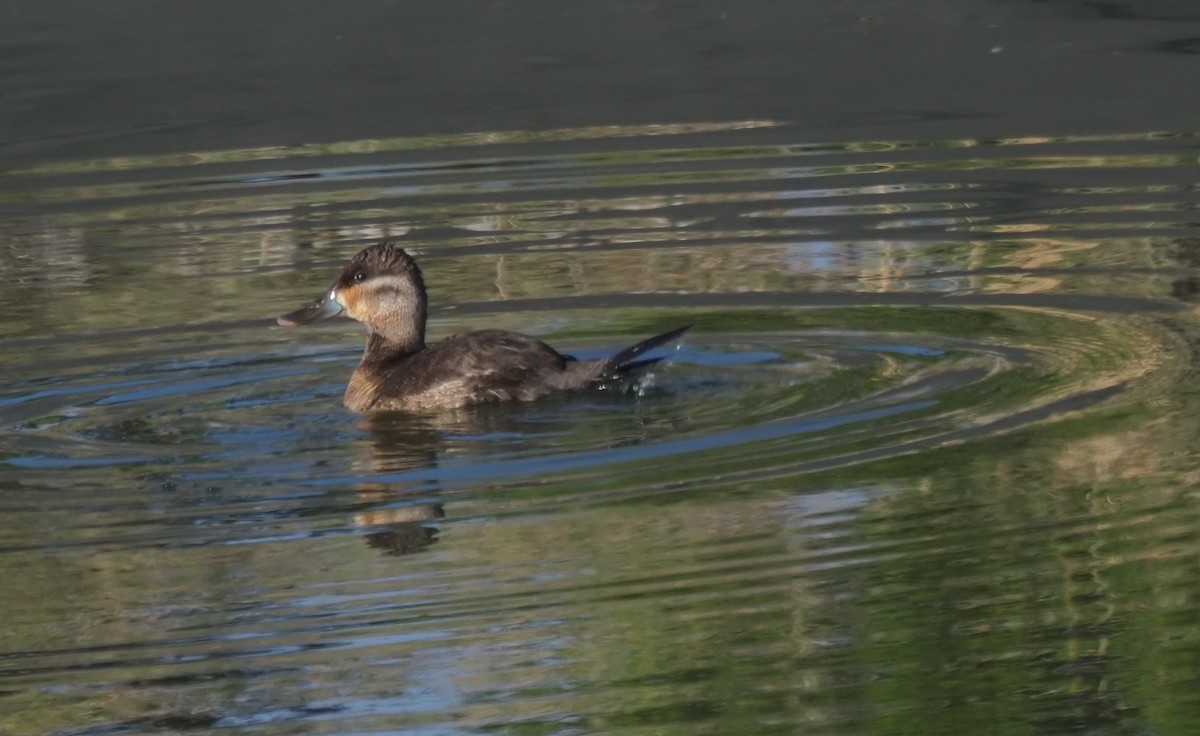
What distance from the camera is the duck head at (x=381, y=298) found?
9773mm

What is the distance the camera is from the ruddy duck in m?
9.05

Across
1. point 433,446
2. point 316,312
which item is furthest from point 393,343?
point 433,446

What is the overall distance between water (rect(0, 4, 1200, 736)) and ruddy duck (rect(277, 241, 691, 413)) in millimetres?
136

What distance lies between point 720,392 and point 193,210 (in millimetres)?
5324

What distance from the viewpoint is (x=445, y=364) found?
921 centimetres

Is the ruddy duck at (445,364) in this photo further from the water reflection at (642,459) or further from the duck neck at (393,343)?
the water reflection at (642,459)

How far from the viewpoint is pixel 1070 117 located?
13.9m

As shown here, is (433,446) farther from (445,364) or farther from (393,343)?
(393,343)

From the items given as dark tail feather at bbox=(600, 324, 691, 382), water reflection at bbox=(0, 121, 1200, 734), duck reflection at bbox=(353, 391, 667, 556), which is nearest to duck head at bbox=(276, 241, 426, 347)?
water reflection at bbox=(0, 121, 1200, 734)

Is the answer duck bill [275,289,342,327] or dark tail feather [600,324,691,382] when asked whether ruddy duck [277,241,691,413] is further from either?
duck bill [275,289,342,327]

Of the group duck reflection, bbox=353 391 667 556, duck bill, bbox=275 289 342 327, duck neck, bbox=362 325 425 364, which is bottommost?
duck reflection, bbox=353 391 667 556

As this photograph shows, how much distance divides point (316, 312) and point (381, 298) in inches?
13.5

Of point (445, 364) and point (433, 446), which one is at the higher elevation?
point (445, 364)

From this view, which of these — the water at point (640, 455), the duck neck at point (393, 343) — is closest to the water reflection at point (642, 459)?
the water at point (640, 455)
